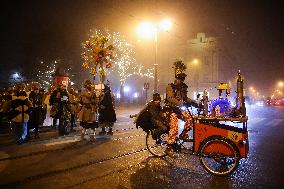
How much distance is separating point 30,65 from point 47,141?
30.0 meters

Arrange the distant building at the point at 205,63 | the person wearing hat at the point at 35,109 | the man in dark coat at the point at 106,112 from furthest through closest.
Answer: the distant building at the point at 205,63 → the man in dark coat at the point at 106,112 → the person wearing hat at the point at 35,109

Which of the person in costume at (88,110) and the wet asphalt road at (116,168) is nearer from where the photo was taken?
the wet asphalt road at (116,168)

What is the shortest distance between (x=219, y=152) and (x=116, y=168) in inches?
94.1

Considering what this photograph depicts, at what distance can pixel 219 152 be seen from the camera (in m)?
6.28

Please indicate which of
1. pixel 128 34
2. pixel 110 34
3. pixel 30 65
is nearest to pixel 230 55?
pixel 128 34

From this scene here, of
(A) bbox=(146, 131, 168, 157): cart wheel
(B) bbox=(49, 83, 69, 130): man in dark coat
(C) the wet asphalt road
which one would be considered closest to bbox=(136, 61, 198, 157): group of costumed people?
(A) bbox=(146, 131, 168, 157): cart wheel

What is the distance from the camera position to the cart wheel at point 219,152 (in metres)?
6.12

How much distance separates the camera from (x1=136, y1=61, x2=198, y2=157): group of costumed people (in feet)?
24.0

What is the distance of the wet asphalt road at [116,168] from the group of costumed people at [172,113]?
757mm

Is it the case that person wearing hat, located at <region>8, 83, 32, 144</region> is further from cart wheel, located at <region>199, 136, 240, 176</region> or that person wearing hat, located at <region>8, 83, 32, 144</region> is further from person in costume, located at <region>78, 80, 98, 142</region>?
cart wheel, located at <region>199, 136, 240, 176</region>

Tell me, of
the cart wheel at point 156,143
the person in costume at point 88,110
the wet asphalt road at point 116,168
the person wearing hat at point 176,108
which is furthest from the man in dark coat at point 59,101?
the person wearing hat at point 176,108

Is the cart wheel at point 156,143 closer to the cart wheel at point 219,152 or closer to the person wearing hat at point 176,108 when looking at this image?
the person wearing hat at point 176,108

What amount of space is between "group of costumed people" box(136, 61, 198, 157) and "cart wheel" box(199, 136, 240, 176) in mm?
834

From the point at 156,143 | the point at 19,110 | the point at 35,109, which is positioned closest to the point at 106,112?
the point at 35,109
